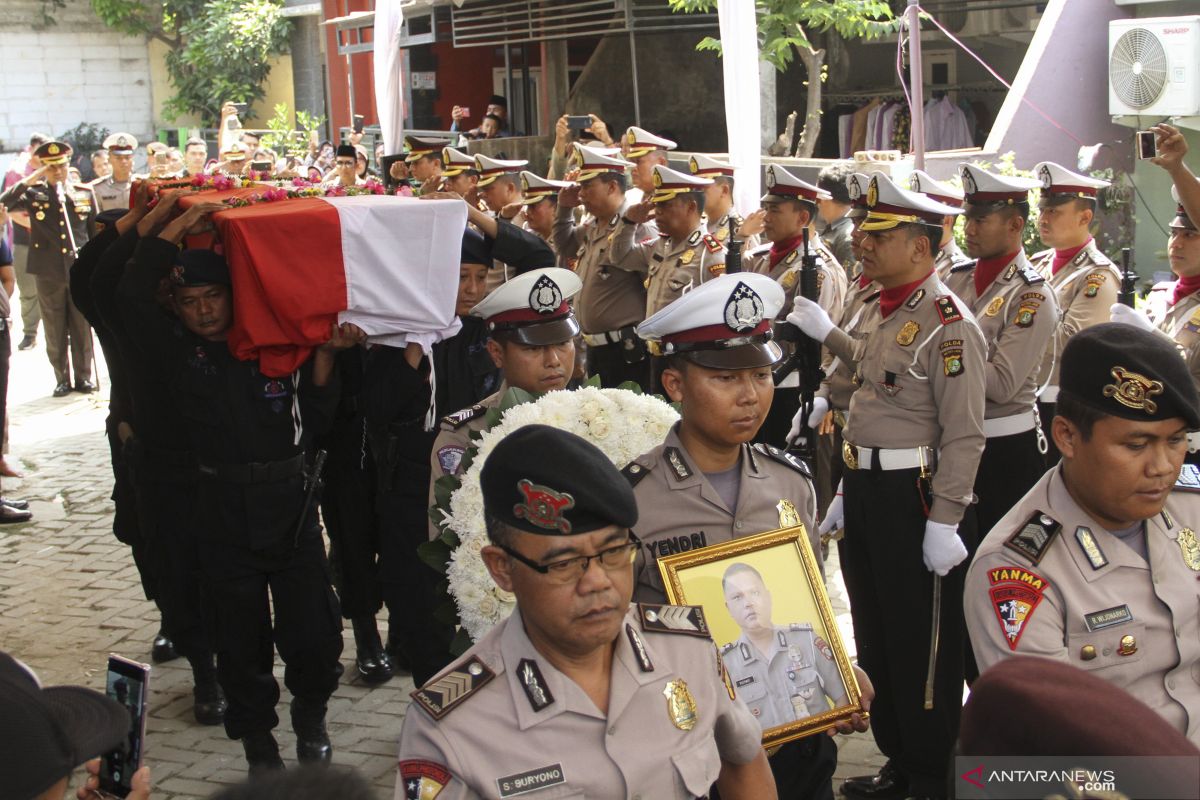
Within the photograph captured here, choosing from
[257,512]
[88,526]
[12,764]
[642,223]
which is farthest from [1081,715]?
[88,526]

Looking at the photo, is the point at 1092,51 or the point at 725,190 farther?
the point at 1092,51

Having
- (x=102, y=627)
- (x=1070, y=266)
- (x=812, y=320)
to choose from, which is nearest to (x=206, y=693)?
(x=102, y=627)

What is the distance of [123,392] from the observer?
607cm

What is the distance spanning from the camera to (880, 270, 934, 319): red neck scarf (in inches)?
191

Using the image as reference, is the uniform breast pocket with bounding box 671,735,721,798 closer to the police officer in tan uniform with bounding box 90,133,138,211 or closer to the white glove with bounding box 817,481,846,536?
the white glove with bounding box 817,481,846,536

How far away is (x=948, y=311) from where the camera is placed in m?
4.66

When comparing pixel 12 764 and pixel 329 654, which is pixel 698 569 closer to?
pixel 12 764

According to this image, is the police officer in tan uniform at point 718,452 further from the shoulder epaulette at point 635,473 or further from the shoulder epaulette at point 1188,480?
the shoulder epaulette at point 1188,480

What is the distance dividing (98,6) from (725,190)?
27.4m

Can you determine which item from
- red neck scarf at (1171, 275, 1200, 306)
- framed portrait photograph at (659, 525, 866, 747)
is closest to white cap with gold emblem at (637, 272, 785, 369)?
framed portrait photograph at (659, 525, 866, 747)

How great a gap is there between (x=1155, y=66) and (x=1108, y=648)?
10662 millimetres

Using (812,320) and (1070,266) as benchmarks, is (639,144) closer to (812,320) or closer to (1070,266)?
(1070,266)

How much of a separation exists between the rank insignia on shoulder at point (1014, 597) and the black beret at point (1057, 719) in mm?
1293

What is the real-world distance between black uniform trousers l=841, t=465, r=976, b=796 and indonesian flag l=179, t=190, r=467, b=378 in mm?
1774
